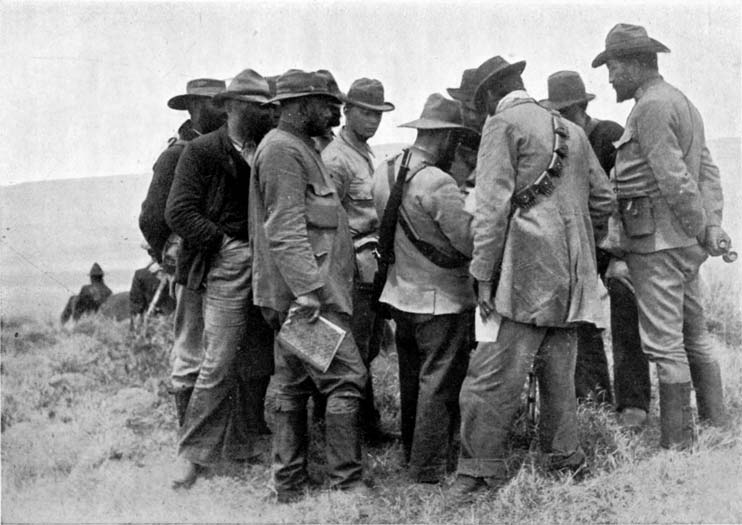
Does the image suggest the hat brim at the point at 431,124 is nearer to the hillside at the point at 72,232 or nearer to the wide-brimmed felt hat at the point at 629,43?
the wide-brimmed felt hat at the point at 629,43

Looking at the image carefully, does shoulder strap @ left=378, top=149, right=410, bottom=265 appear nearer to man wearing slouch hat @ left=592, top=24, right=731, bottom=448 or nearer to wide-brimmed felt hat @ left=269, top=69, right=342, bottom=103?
wide-brimmed felt hat @ left=269, top=69, right=342, bottom=103

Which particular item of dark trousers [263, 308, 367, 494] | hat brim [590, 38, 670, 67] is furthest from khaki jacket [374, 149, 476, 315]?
hat brim [590, 38, 670, 67]

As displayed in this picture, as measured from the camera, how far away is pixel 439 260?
4.43 meters

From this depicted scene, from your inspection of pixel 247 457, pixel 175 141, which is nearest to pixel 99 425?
pixel 247 457

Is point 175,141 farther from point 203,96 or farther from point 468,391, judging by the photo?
point 468,391

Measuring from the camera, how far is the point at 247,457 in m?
5.00

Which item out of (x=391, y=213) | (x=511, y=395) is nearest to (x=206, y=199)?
(x=391, y=213)

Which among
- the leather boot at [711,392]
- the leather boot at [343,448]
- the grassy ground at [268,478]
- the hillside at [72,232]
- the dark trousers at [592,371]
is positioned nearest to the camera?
the grassy ground at [268,478]

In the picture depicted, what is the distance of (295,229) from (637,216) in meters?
2.16

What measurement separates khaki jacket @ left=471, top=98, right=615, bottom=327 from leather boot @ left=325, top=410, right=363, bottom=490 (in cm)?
105

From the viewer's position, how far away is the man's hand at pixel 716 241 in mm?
4637

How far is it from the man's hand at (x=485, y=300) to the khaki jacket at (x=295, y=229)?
76 cm

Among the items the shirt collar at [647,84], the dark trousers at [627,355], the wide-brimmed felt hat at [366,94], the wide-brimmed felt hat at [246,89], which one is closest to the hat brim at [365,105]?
the wide-brimmed felt hat at [366,94]

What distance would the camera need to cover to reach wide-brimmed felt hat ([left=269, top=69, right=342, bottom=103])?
4242 mm
